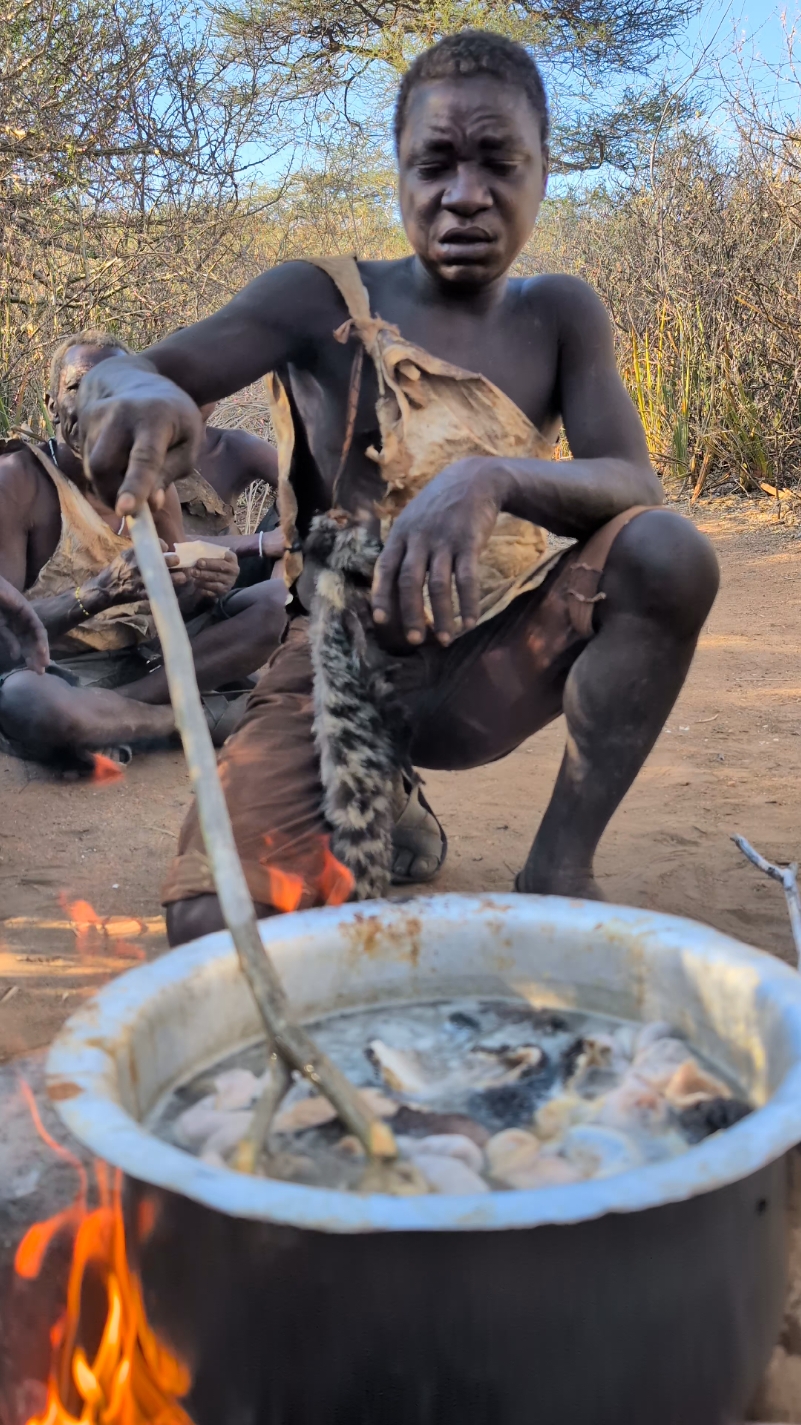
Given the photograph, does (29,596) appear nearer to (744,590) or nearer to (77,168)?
(744,590)

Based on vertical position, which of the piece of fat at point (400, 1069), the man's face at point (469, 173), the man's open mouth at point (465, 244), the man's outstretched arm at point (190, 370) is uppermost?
the man's face at point (469, 173)

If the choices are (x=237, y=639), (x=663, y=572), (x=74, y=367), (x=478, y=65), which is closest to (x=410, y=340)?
(x=478, y=65)

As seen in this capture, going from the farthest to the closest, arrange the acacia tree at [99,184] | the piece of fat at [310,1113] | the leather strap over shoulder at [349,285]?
the acacia tree at [99,184] → the leather strap over shoulder at [349,285] → the piece of fat at [310,1113]

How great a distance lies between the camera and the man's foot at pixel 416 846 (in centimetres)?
218

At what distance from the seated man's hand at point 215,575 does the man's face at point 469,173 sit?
4.88ft

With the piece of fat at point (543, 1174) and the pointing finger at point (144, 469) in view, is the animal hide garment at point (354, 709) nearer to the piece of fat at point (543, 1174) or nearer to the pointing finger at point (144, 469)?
the pointing finger at point (144, 469)

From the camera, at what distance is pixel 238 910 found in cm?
98

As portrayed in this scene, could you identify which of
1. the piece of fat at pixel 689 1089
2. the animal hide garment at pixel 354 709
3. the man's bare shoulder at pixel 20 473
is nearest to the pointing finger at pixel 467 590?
the animal hide garment at pixel 354 709

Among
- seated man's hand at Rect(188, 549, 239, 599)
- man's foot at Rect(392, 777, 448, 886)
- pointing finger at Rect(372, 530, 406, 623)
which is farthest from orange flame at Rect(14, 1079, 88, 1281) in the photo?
seated man's hand at Rect(188, 549, 239, 599)

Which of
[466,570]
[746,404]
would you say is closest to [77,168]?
[746,404]

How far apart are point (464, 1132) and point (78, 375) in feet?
8.20

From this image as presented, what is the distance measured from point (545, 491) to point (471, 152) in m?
0.56

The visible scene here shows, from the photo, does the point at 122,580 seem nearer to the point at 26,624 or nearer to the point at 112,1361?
the point at 26,624

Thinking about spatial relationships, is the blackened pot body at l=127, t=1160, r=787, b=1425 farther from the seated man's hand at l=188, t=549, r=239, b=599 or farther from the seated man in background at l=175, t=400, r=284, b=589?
the seated man in background at l=175, t=400, r=284, b=589
